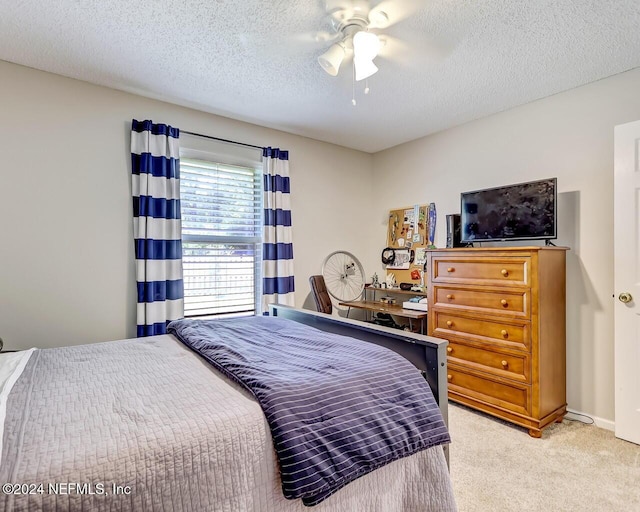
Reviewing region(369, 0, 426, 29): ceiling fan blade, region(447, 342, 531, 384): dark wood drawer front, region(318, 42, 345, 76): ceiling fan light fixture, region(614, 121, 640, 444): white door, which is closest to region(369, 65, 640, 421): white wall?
region(614, 121, 640, 444): white door

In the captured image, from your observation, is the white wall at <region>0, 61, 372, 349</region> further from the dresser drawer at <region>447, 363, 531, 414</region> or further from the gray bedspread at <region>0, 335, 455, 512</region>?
the dresser drawer at <region>447, 363, 531, 414</region>

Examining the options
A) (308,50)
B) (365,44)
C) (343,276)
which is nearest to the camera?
(365,44)

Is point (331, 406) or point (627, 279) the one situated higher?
point (627, 279)

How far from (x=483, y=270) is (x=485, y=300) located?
23cm

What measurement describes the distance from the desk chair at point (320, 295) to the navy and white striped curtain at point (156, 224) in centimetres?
125

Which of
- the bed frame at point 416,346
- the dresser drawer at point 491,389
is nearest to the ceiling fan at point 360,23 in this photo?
the bed frame at point 416,346

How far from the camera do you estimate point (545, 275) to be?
2.41 m

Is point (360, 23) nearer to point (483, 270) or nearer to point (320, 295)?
point (483, 270)

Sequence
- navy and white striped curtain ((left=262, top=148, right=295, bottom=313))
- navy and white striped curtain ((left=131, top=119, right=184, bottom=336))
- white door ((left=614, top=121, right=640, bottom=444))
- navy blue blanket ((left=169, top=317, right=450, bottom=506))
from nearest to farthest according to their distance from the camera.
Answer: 1. navy blue blanket ((left=169, top=317, right=450, bottom=506))
2. white door ((left=614, top=121, right=640, bottom=444))
3. navy and white striped curtain ((left=131, top=119, right=184, bottom=336))
4. navy and white striped curtain ((left=262, top=148, right=295, bottom=313))

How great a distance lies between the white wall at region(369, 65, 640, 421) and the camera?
8.07 ft

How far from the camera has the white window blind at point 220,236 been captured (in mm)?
3057

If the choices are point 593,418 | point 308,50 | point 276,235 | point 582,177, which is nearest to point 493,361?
point 593,418

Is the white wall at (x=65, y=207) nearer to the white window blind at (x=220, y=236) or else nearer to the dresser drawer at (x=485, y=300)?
the white window blind at (x=220, y=236)

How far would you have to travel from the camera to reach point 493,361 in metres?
2.57
